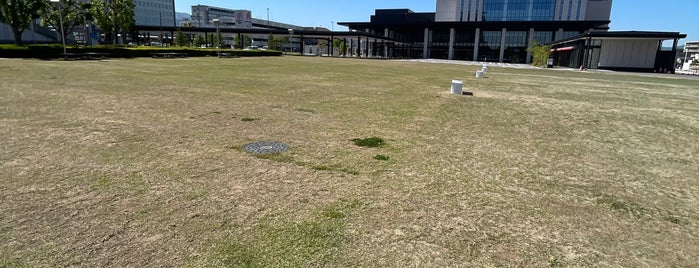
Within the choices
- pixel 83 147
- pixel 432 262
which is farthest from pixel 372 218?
pixel 83 147

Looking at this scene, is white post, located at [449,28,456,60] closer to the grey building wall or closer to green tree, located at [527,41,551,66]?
green tree, located at [527,41,551,66]

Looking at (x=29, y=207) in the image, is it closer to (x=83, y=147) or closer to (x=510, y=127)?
(x=83, y=147)

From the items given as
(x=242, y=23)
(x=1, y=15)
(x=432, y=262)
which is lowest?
(x=432, y=262)

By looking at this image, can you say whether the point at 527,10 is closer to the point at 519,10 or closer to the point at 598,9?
the point at 519,10

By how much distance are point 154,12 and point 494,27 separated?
12923 cm

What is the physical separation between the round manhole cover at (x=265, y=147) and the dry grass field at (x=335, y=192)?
0.67ft

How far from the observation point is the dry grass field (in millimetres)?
3396

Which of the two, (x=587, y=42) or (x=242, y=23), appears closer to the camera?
(x=587, y=42)

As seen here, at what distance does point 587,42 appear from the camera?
5316 cm

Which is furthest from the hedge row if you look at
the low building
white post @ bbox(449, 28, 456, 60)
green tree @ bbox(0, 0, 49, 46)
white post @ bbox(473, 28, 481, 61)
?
white post @ bbox(473, 28, 481, 61)

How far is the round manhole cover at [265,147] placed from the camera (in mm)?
6523

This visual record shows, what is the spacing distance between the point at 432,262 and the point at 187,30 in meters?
92.4

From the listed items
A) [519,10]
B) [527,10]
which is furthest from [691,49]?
[519,10]

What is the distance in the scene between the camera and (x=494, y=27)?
92.0 metres
